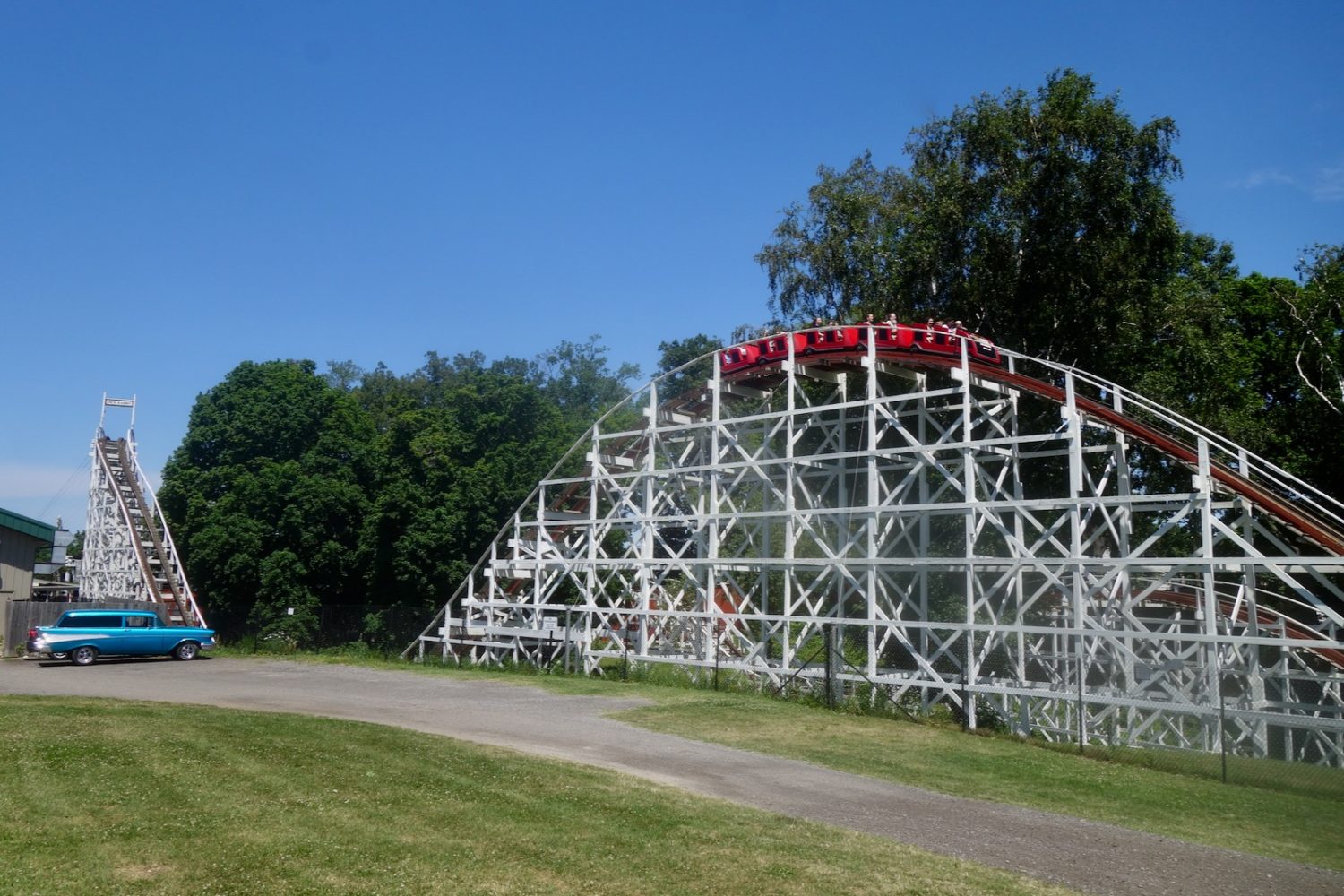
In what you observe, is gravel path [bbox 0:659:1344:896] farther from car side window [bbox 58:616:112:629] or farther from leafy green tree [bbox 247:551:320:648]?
leafy green tree [bbox 247:551:320:648]

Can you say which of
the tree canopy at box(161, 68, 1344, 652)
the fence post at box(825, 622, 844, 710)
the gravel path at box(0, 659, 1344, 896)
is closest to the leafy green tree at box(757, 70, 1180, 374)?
the tree canopy at box(161, 68, 1344, 652)

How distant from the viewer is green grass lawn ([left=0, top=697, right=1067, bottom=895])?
862 centimetres

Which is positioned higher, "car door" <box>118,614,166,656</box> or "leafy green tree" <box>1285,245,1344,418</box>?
"leafy green tree" <box>1285,245,1344,418</box>

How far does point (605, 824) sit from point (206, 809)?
386cm

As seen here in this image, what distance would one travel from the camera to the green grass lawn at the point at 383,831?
28.3 feet

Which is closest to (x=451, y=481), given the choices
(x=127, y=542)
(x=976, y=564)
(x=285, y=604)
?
(x=285, y=604)

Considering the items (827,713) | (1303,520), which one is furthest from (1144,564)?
(827,713)

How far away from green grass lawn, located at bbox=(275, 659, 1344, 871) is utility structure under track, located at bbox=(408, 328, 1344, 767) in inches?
43.8

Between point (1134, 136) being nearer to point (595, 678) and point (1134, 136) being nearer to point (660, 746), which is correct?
point (595, 678)

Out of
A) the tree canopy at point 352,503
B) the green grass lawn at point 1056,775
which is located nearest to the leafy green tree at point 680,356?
the tree canopy at point 352,503

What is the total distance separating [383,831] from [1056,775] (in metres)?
9.48

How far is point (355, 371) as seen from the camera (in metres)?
102

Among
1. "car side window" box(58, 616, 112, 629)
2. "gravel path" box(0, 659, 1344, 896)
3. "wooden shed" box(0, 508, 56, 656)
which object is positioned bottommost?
"gravel path" box(0, 659, 1344, 896)

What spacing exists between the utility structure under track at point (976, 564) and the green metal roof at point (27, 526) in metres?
15.3
